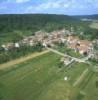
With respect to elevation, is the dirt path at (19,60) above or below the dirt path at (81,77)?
above

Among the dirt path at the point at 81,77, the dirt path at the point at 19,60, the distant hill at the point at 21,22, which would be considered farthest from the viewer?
the distant hill at the point at 21,22

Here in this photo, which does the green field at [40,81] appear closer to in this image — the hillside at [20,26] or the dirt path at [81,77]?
the dirt path at [81,77]

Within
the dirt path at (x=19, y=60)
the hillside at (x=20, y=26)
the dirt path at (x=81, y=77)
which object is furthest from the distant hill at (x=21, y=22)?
the dirt path at (x=81, y=77)

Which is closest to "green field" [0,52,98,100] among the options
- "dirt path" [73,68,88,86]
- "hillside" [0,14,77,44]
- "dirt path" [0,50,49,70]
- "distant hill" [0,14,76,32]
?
"dirt path" [73,68,88,86]

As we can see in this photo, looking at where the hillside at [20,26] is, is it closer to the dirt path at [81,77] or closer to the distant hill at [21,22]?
the distant hill at [21,22]

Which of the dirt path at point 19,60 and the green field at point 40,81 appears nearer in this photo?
the green field at point 40,81

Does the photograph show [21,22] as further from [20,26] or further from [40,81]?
[40,81]

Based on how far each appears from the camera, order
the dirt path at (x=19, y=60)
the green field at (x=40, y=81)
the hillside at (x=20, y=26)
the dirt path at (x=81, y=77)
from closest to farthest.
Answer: the green field at (x=40, y=81)
the dirt path at (x=81, y=77)
the dirt path at (x=19, y=60)
the hillside at (x=20, y=26)

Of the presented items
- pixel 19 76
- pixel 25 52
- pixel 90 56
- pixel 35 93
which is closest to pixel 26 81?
pixel 19 76

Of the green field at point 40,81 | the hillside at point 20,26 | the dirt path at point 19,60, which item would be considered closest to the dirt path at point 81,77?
the green field at point 40,81
